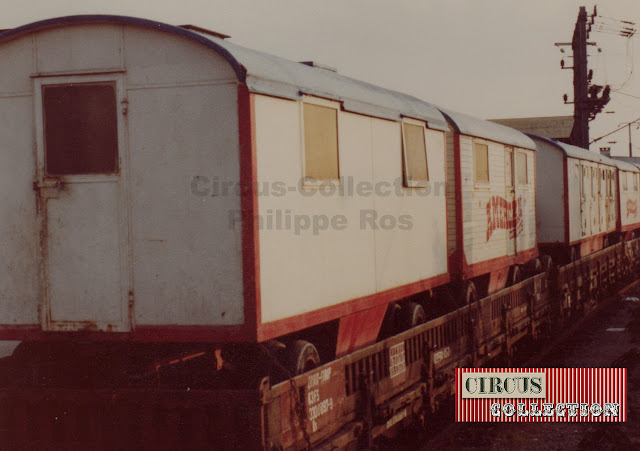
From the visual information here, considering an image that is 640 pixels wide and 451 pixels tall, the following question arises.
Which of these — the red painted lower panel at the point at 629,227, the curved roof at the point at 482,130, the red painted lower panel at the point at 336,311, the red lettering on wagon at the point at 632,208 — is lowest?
the red painted lower panel at the point at 629,227

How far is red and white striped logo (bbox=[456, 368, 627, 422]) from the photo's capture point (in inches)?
368

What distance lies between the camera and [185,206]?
610cm

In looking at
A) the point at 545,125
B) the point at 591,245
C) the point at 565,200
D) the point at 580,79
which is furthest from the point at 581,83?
the point at 545,125

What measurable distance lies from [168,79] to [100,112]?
58 cm

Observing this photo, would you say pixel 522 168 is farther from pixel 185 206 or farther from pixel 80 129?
Result: pixel 80 129

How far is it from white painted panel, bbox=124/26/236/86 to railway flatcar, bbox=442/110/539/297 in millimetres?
5445

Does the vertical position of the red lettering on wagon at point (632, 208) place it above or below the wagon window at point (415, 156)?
below

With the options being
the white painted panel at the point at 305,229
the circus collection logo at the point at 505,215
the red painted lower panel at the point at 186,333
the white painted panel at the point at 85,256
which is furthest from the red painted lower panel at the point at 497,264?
the white painted panel at the point at 85,256

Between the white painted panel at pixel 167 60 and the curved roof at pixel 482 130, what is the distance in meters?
5.61

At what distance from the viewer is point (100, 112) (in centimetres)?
623

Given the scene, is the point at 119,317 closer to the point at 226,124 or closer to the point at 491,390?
the point at 226,124

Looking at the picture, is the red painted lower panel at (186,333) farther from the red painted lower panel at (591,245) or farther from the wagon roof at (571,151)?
the red painted lower panel at (591,245)

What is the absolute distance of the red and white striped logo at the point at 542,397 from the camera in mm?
9336

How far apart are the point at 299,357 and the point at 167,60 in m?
2.52
